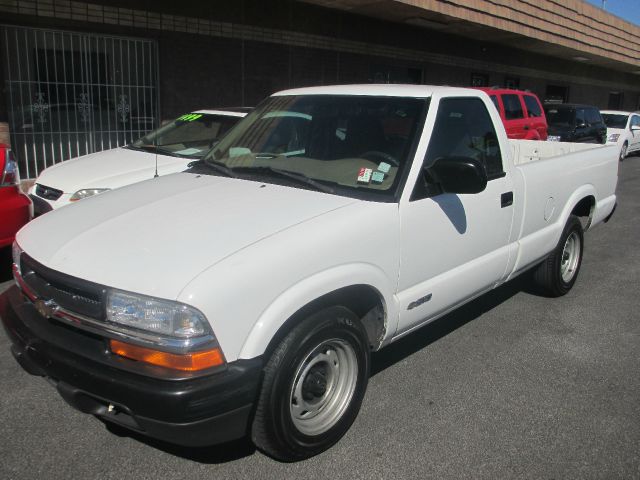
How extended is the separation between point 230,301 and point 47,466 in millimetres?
1331

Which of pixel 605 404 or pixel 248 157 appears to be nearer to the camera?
pixel 605 404

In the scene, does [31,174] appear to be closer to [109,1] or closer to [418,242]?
[109,1]

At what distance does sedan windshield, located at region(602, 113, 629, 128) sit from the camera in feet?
60.4

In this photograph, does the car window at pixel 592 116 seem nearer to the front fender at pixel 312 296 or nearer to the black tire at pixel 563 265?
the black tire at pixel 563 265

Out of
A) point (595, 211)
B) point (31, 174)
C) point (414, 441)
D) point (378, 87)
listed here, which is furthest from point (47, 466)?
point (31, 174)

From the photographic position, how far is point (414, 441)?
3.15m

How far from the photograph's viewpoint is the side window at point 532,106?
41.4 feet

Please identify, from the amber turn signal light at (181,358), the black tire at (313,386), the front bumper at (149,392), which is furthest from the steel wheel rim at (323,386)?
the amber turn signal light at (181,358)

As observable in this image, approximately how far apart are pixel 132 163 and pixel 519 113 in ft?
28.0

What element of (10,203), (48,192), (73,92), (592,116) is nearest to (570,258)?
(10,203)

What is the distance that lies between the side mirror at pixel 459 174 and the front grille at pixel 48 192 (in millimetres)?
4193

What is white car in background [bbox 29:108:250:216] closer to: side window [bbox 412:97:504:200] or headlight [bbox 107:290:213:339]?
side window [bbox 412:97:504:200]

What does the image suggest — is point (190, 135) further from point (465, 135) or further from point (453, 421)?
point (453, 421)

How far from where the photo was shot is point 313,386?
2963mm
